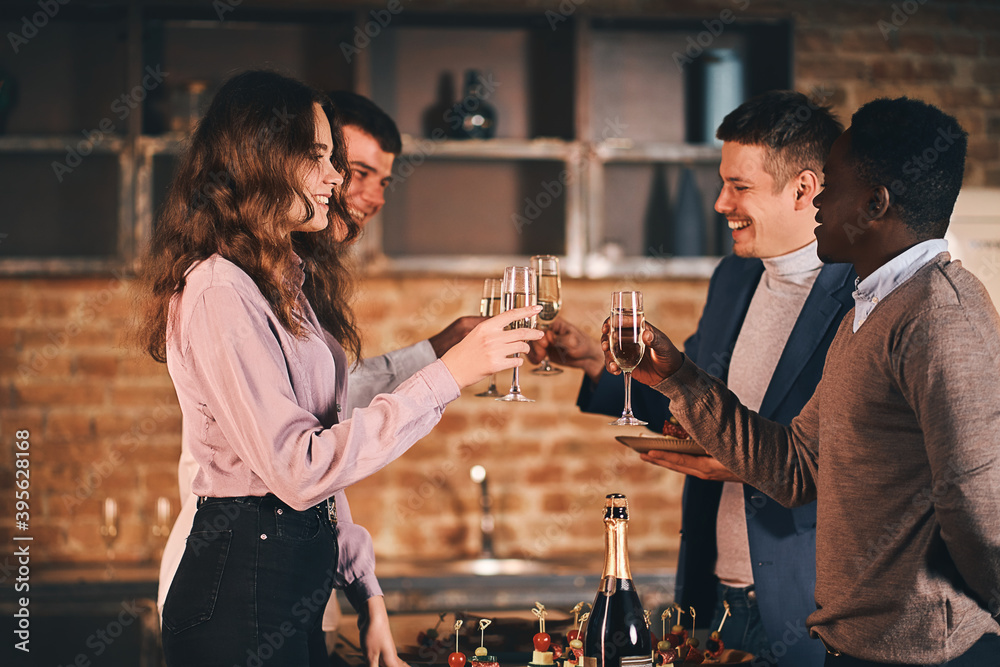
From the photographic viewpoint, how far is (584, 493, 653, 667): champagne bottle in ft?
3.91

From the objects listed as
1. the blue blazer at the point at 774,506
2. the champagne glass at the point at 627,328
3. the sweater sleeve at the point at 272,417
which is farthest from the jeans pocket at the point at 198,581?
the blue blazer at the point at 774,506

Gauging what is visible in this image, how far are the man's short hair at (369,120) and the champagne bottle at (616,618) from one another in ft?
4.20

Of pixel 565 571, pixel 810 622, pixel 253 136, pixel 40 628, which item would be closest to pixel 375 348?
pixel 565 571

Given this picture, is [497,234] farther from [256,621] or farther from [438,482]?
[256,621]

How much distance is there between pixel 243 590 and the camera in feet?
3.95

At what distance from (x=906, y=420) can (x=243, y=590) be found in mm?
929

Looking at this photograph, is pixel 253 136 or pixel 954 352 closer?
pixel 954 352

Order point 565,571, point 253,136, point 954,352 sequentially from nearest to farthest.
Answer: point 954,352 → point 253,136 → point 565,571

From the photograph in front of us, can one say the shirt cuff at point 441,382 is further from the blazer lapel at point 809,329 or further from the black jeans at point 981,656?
the blazer lapel at point 809,329

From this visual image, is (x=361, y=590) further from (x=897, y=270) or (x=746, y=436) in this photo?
(x=897, y=270)

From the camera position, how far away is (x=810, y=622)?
121 centimetres

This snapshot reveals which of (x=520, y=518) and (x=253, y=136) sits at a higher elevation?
(x=253, y=136)

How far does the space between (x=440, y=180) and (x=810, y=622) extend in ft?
7.26

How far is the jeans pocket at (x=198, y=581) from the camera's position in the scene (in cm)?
120
